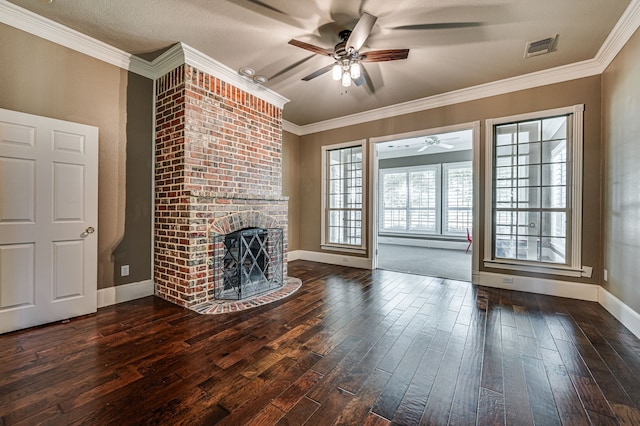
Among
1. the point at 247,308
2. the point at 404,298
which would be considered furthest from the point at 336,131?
the point at 247,308

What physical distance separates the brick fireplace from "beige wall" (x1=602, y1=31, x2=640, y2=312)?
157 inches

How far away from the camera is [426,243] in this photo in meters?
8.43

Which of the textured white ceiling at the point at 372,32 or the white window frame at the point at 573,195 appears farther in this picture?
the white window frame at the point at 573,195

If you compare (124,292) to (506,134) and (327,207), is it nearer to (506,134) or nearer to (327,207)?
(327,207)

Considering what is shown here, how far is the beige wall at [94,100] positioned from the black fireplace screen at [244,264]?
3.18ft

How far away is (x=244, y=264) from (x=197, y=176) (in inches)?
47.9

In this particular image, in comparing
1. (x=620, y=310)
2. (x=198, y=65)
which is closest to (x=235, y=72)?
(x=198, y=65)

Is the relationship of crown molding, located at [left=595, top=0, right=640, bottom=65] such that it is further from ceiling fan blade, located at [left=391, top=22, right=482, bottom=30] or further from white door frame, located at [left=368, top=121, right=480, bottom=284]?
white door frame, located at [left=368, top=121, right=480, bottom=284]

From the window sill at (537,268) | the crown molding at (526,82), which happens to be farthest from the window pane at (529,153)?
the window sill at (537,268)

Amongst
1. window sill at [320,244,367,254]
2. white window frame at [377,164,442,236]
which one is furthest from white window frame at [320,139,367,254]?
white window frame at [377,164,442,236]

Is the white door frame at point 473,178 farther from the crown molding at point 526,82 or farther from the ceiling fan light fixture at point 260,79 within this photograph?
the ceiling fan light fixture at point 260,79

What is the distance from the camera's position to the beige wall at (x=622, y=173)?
97.8 inches

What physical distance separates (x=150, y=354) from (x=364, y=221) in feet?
12.6

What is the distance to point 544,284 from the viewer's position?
3.56 metres
